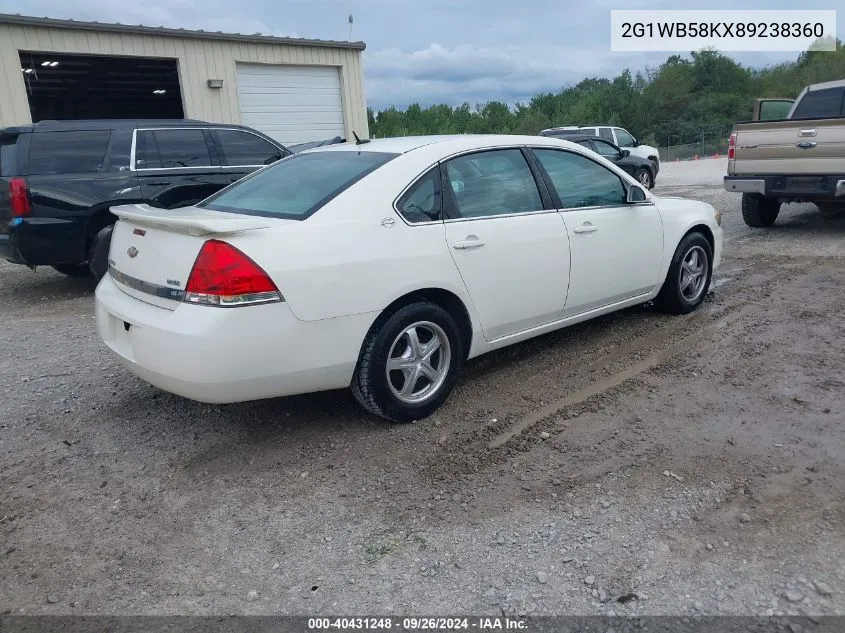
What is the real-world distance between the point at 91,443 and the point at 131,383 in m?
0.89

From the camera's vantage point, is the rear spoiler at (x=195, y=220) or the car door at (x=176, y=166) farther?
the car door at (x=176, y=166)

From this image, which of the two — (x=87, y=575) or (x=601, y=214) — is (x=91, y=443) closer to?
(x=87, y=575)

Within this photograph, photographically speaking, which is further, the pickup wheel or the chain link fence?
the chain link fence

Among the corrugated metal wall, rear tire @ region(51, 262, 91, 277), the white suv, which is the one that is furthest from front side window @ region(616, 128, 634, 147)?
rear tire @ region(51, 262, 91, 277)

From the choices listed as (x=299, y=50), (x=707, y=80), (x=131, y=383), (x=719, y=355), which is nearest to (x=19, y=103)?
(x=299, y=50)

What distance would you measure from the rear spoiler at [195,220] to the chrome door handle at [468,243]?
105 cm

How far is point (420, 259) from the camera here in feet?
12.5

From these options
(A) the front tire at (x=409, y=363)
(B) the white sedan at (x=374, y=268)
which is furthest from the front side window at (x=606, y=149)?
(A) the front tire at (x=409, y=363)

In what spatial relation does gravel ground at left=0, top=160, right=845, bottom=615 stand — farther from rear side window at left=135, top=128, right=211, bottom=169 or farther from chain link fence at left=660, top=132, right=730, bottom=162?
chain link fence at left=660, top=132, right=730, bottom=162

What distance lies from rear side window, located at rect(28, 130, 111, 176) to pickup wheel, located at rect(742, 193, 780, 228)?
858cm

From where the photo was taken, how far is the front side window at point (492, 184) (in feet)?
13.7

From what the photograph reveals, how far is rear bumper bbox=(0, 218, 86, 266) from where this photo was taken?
22.6ft

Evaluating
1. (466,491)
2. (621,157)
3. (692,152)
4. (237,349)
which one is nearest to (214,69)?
(621,157)

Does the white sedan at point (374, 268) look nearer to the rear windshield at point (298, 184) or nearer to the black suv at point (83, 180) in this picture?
the rear windshield at point (298, 184)
